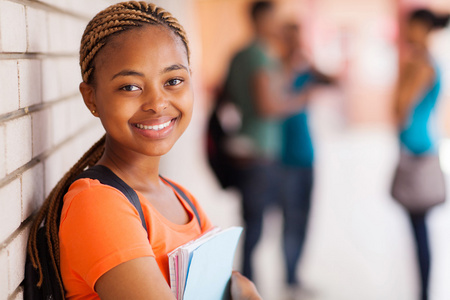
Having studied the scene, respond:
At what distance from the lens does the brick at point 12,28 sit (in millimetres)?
1011

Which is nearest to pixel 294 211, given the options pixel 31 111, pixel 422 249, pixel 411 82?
pixel 422 249

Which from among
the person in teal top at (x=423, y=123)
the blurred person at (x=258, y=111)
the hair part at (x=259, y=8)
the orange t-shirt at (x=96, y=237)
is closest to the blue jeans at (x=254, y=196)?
the blurred person at (x=258, y=111)

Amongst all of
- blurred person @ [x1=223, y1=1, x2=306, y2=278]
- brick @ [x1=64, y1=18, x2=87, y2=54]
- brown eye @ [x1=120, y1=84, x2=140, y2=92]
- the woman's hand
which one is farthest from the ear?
blurred person @ [x1=223, y1=1, x2=306, y2=278]

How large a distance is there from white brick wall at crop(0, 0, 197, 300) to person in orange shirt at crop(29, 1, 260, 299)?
8cm

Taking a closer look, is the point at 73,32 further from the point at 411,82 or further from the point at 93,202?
the point at 411,82

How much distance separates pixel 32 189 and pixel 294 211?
2729mm

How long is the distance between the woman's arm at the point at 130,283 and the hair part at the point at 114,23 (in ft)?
1.41

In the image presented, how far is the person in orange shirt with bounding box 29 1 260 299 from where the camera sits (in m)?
0.99

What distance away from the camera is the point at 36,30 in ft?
4.13

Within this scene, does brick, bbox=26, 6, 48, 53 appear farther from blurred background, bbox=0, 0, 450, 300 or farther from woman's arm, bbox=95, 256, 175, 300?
woman's arm, bbox=95, 256, 175, 300

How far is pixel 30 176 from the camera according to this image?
1195 millimetres

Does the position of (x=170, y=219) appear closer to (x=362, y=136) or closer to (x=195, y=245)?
(x=195, y=245)

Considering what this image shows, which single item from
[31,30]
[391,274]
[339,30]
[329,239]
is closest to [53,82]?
[31,30]

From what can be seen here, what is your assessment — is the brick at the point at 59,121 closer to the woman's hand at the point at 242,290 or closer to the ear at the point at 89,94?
the ear at the point at 89,94
